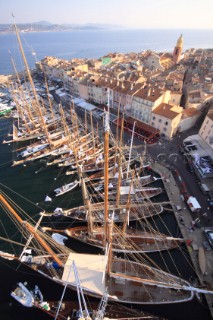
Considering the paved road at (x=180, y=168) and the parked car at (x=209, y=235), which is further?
the paved road at (x=180, y=168)

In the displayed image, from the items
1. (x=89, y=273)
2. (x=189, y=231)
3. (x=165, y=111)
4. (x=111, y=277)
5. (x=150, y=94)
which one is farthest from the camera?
(x=150, y=94)

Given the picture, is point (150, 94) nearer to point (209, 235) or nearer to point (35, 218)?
point (209, 235)

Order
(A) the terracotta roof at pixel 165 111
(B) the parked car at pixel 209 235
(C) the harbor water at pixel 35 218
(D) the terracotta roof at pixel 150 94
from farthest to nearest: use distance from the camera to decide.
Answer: (D) the terracotta roof at pixel 150 94 < (A) the terracotta roof at pixel 165 111 < (B) the parked car at pixel 209 235 < (C) the harbor water at pixel 35 218

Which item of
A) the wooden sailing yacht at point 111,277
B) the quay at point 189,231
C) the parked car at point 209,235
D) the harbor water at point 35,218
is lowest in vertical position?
the harbor water at point 35,218

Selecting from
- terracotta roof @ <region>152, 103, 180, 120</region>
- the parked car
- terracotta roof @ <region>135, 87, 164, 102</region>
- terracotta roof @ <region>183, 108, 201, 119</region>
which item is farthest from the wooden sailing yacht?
terracotta roof @ <region>183, 108, 201, 119</region>

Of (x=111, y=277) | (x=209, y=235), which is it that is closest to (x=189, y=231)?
(x=209, y=235)

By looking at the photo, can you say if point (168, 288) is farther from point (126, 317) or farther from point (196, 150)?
point (196, 150)

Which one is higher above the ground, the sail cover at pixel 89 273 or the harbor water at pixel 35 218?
the sail cover at pixel 89 273

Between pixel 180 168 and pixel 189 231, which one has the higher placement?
pixel 180 168

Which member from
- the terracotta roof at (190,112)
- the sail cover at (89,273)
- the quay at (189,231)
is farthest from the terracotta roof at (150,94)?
the sail cover at (89,273)

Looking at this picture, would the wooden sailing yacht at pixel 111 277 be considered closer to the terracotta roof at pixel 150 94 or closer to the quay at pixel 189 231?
the quay at pixel 189 231

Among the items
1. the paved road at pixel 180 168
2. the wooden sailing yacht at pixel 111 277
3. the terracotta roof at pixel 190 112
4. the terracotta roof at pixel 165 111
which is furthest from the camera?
the terracotta roof at pixel 190 112
